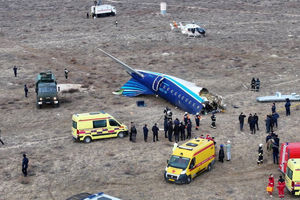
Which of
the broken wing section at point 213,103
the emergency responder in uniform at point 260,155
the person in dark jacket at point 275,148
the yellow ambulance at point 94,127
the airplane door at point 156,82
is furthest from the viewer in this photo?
the airplane door at point 156,82

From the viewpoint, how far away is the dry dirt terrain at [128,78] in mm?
30750

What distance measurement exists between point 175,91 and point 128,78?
12026 mm

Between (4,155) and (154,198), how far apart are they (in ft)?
38.8

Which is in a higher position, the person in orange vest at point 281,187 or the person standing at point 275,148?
the person standing at point 275,148

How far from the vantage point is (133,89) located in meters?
48.6

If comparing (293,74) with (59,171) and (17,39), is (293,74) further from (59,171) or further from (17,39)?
(17,39)

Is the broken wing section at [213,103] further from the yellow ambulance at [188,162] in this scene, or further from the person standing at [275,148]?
the yellow ambulance at [188,162]

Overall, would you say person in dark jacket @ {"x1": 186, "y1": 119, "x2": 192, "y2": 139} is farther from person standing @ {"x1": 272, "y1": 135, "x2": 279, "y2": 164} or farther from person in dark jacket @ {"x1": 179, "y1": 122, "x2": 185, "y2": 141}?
person standing @ {"x1": 272, "y1": 135, "x2": 279, "y2": 164}

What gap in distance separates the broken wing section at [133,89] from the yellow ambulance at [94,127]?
1074cm

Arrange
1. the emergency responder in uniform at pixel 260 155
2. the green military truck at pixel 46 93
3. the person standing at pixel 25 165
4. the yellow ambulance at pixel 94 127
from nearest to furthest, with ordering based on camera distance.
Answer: the person standing at pixel 25 165 → the emergency responder in uniform at pixel 260 155 → the yellow ambulance at pixel 94 127 → the green military truck at pixel 46 93

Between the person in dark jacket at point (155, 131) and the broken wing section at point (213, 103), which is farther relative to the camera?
the broken wing section at point (213, 103)

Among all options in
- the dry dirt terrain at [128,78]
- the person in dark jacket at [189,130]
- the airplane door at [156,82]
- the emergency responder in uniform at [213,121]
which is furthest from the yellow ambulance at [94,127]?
the airplane door at [156,82]

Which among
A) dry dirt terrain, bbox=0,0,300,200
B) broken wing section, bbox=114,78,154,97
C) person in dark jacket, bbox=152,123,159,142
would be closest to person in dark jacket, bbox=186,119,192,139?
dry dirt terrain, bbox=0,0,300,200

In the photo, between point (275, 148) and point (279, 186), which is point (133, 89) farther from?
point (279, 186)
